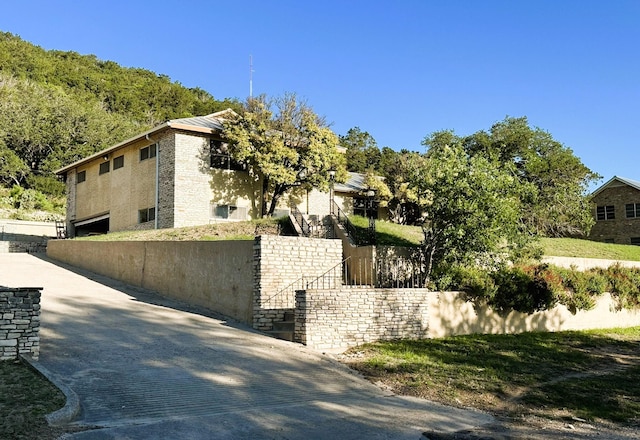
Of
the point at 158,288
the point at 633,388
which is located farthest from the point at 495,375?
the point at 158,288

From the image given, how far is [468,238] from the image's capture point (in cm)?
1800

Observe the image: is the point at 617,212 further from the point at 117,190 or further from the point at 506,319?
the point at 117,190

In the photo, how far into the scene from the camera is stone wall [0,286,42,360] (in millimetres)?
9859

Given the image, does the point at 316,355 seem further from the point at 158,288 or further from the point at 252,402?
the point at 158,288

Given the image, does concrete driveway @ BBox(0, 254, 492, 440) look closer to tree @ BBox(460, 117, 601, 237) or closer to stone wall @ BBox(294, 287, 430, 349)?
stone wall @ BBox(294, 287, 430, 349)

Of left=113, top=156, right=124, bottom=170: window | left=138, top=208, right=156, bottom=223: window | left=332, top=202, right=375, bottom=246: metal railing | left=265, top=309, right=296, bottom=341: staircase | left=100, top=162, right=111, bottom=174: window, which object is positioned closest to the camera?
left=265, top=309, right=296, bottom=341: staircase

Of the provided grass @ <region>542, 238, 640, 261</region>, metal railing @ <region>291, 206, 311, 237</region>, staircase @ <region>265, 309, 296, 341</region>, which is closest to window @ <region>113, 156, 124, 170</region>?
metal railing @ <region>291, 206, 311, 237</region>

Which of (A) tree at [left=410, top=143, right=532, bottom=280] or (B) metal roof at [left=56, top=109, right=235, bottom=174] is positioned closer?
(A) tree at [left=410, top=143, right=532, bottom=280]

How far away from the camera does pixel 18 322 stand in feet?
32.9

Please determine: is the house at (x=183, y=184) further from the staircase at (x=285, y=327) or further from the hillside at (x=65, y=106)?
the hillside at (x=65, y=106)

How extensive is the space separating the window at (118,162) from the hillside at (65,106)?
14463mm

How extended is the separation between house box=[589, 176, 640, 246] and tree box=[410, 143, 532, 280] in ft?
90.3

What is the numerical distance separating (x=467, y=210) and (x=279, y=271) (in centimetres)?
607

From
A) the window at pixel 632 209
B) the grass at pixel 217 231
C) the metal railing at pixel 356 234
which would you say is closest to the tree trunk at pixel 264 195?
the grass at pixel 217 231
